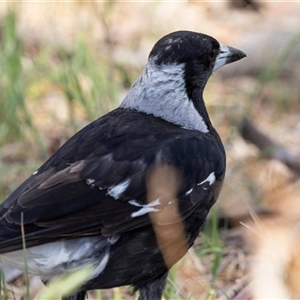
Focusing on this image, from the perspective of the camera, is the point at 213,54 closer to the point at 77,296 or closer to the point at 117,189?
the point at 117,189

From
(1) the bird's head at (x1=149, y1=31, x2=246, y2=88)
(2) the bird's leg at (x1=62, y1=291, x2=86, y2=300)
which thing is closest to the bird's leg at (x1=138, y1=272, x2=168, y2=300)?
(2) the bird's leg at (x1=62, y1=291, x2=86, y2=300)

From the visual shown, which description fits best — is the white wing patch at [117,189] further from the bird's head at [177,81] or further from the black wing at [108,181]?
the bird's head at [177,81]

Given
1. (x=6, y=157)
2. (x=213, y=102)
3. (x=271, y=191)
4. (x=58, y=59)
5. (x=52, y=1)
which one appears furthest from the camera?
(x=52, y=1)

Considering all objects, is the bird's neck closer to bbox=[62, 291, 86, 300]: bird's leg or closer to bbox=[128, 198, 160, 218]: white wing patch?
bbox=[128, 198, 160, 218]: white wing patch

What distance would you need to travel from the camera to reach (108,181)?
3348 millimetres

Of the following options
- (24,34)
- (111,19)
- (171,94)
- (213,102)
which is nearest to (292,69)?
(213,102)

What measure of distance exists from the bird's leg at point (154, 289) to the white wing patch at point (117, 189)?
43 centimetres

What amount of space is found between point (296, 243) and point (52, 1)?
12.8 ft

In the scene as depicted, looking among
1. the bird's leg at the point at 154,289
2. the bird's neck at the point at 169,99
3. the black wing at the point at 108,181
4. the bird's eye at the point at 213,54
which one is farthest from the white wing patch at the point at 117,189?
the bird's eye at the point at 213,54

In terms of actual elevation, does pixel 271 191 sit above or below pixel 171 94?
below

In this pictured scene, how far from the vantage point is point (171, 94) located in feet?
12.7

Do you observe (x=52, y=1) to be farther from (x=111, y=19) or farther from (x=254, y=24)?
(x=254, y=24)

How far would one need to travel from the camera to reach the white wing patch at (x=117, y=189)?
10.9 feet

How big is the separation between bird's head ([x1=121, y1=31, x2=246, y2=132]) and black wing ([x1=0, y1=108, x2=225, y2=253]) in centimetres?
13
